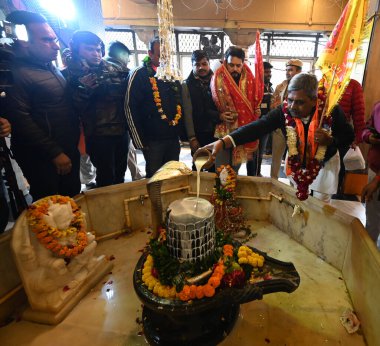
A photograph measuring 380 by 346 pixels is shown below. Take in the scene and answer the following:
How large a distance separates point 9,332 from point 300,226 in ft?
7.12

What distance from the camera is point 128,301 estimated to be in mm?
1720

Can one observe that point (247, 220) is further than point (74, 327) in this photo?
Yes

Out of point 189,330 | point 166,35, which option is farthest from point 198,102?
point 189,330

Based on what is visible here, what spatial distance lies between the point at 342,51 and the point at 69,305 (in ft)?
7.81

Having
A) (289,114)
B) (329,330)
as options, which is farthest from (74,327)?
(289,114)

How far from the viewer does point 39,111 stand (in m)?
2.04

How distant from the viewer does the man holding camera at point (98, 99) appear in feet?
7.32

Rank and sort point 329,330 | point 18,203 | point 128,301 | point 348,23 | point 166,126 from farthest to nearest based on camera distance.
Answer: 1. point 166,126
2. point 18,203
3. point 128,301
4. point 348,23
5. point 329,330

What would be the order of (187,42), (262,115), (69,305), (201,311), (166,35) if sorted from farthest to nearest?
(187,42) → (262,115) → (166,35) → (69,305) → (201,311)

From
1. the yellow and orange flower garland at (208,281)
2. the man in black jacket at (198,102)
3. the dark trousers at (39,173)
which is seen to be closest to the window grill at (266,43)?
the man in black jacket at (198,102)

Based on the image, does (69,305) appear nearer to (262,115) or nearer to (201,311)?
(201,311)

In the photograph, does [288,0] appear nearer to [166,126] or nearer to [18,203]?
[166,126]

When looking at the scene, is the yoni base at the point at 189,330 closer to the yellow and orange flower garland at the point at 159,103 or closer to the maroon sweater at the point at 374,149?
the maroon sweater at the point at 374,149

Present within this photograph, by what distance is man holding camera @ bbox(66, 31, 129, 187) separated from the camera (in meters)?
2.23
